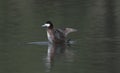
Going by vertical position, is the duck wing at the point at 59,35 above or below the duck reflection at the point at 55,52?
above

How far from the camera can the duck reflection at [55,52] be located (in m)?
15.5

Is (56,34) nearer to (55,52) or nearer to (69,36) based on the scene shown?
(69,36)

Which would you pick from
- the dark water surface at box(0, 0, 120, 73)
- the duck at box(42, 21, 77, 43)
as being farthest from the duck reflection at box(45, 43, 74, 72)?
the duck at box(42, 21, 77, 43)

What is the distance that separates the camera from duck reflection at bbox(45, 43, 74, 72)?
50.9ft

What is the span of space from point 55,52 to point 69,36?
275 cm

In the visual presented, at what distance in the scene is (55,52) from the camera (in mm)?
17188

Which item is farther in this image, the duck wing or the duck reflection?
the duck wing

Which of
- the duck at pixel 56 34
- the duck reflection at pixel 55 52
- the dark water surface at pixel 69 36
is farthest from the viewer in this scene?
the duck at pixel 56 34

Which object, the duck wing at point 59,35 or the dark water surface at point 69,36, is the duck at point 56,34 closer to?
the duck wing at point 59,35

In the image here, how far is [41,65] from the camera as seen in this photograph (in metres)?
15.2

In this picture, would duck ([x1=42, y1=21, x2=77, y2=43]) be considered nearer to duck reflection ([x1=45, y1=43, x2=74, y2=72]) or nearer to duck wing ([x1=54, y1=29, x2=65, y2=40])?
duck wing ([x1=54, y1=29, x2=65, y2=40])

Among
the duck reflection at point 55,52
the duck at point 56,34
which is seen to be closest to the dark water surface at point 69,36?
the duck reflection at point 55,52

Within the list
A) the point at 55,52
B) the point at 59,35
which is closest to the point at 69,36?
the point at 59,35

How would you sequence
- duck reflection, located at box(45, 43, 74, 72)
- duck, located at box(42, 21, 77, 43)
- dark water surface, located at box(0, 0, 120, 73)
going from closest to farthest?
dark water surface, located at box(0, 0, 120, 73)
duck reflection, located at box(45, 43, 74, 72)
duck, located at box(42, 21, 77, 43)
